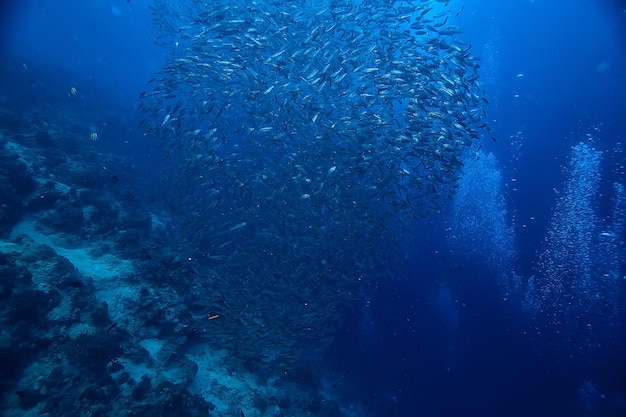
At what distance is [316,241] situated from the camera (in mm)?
10000

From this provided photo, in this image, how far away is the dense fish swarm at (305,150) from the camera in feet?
30.1

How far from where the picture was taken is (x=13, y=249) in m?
7.46

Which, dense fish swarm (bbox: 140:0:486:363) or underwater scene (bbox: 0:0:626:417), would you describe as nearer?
underwater scene (bbox: 0:0:626:417)

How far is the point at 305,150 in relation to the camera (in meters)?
10.1

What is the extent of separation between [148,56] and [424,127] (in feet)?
282

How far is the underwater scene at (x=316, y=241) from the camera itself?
7930 millimetres

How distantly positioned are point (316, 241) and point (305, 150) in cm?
282

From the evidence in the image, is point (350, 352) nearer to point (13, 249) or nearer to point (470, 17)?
point (13, 249)

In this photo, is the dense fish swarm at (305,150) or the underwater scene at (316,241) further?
the dense fish swarm at (305,150)

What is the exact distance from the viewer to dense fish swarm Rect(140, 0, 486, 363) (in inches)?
361

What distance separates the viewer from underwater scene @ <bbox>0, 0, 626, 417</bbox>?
7930 millimetres

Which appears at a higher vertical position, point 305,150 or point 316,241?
point 305,150

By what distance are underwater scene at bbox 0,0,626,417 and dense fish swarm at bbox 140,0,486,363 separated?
9 centimetres

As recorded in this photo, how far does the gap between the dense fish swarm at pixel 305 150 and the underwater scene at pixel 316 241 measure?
0.29ft
